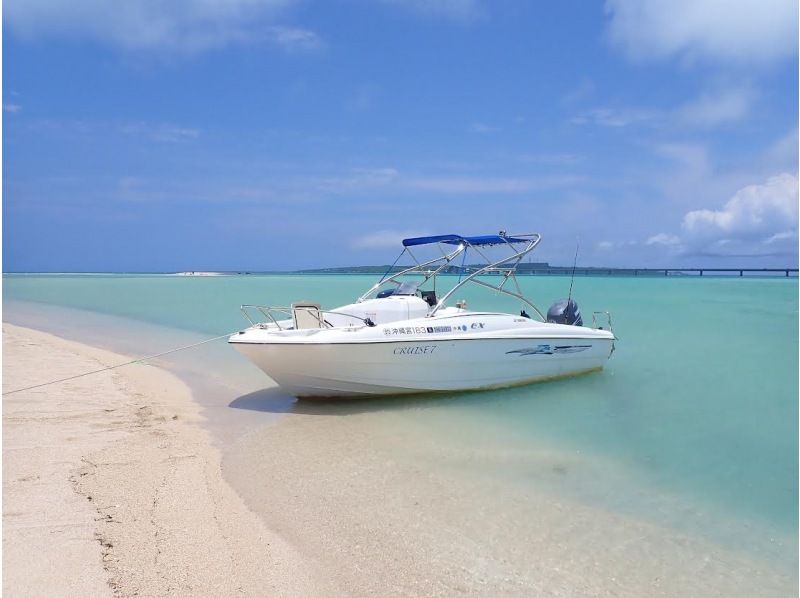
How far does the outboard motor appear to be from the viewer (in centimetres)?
1146

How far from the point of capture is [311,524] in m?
4.55

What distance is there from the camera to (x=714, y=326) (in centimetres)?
2227

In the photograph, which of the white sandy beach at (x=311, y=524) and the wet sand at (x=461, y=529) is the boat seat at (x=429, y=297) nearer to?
the white sandy beach at (x=311, y=524)

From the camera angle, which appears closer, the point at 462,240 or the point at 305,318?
the point at 305,318

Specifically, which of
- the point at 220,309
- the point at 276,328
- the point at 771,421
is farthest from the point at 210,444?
the point at 220,309

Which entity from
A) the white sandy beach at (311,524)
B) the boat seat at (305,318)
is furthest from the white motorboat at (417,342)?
the white sandy beach at (311,524)

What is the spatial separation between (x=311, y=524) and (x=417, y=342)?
424 cm

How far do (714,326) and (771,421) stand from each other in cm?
1545

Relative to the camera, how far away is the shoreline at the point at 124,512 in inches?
138

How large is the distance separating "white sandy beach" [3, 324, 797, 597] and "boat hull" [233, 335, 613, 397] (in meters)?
1.24

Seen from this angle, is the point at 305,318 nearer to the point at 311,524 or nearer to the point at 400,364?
the point at 400,364

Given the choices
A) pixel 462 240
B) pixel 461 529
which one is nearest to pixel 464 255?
pixel 462 240

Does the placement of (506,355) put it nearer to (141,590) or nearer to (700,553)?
(700,553)

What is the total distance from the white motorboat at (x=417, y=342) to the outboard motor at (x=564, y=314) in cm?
62
